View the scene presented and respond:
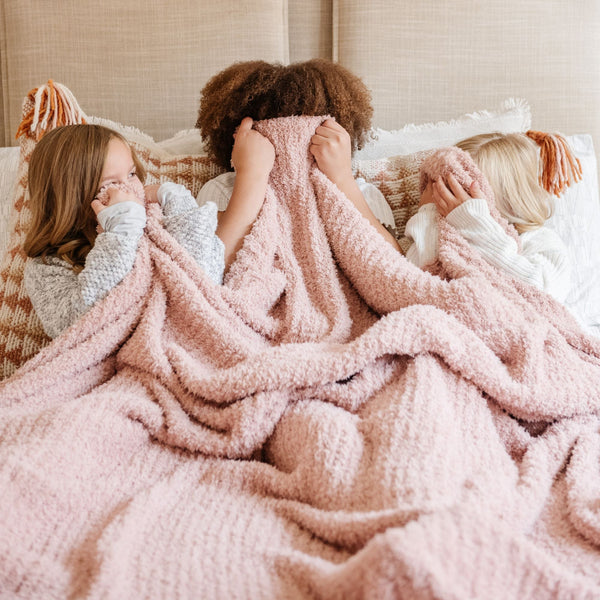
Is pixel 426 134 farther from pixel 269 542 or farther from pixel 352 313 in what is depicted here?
pixel 269 542

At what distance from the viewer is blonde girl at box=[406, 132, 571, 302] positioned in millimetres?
1168

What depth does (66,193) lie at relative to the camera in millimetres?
→ 1162

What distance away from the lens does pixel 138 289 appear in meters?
1.05

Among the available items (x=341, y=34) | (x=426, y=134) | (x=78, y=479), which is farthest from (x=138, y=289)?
(x=341, y=34)

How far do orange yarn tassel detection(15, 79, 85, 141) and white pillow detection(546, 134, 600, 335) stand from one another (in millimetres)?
1131

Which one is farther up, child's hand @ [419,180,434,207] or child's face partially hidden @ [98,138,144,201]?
child's face partially hidden @ [98,138,144,201]

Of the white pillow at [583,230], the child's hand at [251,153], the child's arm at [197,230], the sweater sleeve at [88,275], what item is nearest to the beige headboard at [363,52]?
the white pillow at [583,230]

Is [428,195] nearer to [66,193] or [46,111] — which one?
[66,193]

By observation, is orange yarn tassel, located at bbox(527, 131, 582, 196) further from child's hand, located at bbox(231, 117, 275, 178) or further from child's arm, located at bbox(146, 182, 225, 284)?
child's arm, located at bbox(146, 182, 225, 284)

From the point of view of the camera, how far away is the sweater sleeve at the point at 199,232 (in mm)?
1110

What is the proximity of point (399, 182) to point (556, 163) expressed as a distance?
0.35 m

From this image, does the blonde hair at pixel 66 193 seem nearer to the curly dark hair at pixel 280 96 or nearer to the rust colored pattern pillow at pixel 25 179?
the rust colored pattern pillow at pixel 25 179

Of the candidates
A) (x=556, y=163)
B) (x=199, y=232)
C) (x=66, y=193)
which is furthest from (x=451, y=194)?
(x=66, y=193)

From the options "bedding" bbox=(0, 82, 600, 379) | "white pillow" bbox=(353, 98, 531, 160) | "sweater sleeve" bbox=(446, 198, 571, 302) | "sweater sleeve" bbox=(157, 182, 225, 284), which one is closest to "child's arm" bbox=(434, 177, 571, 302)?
"sweater sleeve" bbox=(446, 198, 571, 302)
